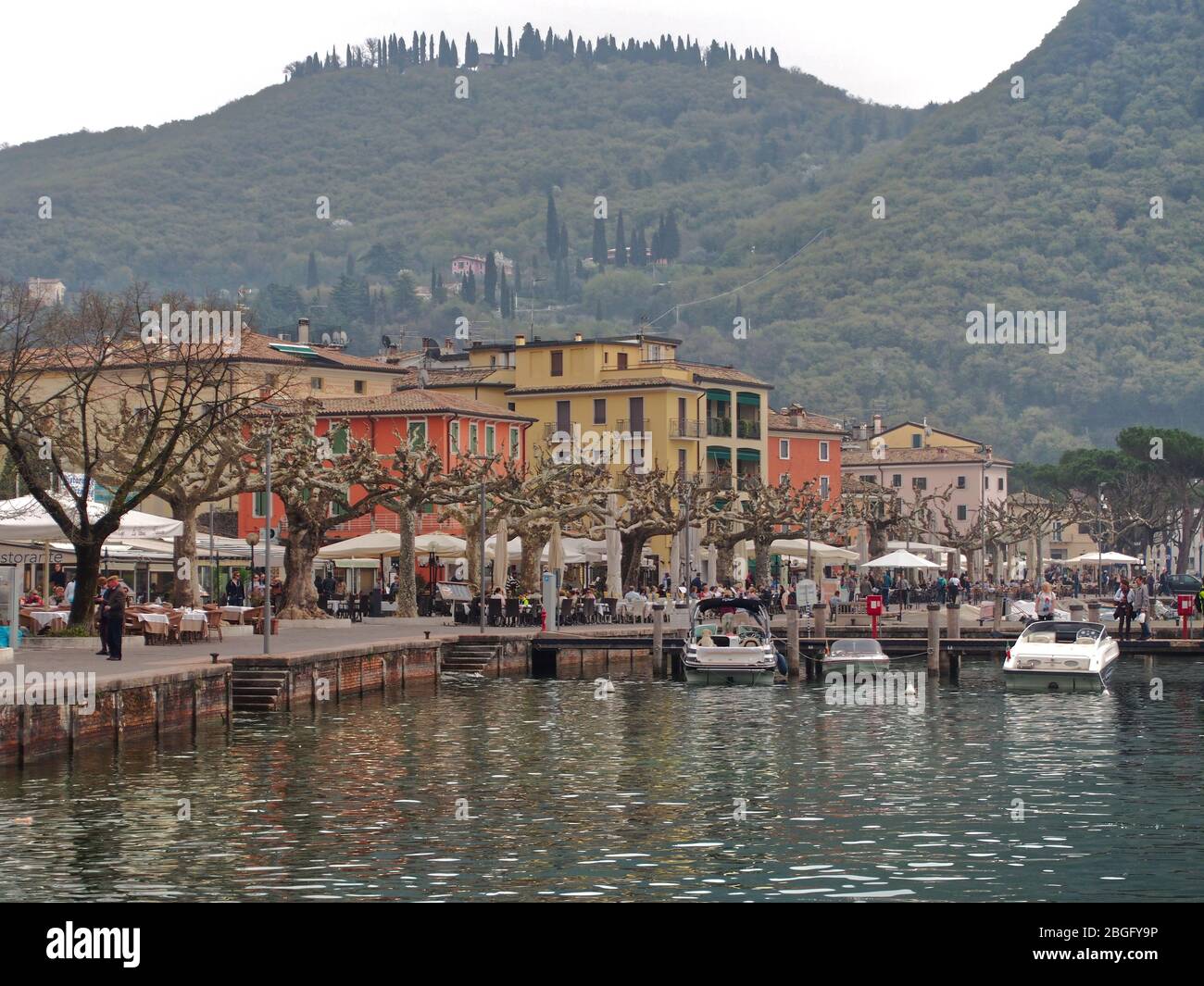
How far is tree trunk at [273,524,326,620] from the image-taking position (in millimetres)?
58562

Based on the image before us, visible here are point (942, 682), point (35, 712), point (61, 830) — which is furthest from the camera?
point (942, 682)

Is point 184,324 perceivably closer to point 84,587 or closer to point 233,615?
point 233,615

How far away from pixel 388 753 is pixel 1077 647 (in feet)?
74.0

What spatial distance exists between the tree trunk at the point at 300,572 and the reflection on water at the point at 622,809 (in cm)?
1492

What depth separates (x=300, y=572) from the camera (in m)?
59.4

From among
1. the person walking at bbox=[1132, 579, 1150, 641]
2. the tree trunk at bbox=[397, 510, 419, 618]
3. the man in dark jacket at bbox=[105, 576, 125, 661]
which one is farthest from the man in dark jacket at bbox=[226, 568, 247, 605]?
the person walking at bbox=[1132, 579, 1150, 641]

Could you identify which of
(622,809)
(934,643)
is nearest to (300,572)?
(934,643)

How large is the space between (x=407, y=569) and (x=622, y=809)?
124 feet

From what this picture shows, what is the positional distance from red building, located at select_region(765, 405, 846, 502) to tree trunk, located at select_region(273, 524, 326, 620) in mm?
61093

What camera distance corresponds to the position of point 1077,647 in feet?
166
